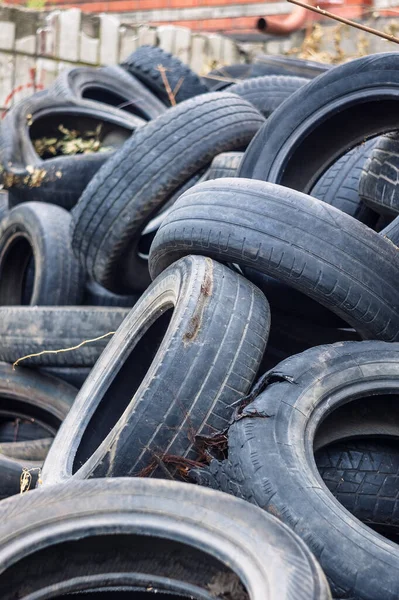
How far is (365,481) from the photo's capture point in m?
2.86

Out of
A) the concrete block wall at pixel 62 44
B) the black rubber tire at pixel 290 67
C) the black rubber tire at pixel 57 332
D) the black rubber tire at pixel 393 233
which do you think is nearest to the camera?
the black rubber tire at pixel 393 233

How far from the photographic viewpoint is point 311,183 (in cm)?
412

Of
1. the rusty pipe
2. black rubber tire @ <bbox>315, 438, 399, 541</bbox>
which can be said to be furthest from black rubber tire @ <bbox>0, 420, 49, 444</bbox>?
the rusty pipe

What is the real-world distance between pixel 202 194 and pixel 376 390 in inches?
39.2

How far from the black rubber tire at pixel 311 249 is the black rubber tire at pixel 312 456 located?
13cm

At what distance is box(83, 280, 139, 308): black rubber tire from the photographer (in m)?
4.80

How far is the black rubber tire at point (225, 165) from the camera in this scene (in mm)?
4273

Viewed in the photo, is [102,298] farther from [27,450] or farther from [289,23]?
[289,23]

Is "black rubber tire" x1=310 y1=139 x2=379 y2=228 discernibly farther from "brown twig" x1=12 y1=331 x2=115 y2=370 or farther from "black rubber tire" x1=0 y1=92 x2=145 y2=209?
"black rubber tire" x1=0 y1=92 x2=145 y2=209

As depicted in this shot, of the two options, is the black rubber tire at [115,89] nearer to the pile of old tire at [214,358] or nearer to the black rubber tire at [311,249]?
the pile of old tire at [214,358]

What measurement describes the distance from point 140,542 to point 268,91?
3.94 m

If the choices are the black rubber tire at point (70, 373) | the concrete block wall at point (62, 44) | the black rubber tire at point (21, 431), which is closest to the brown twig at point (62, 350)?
the black rubber tire at point (70, 373)

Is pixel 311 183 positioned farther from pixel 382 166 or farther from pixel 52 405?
pixel 52 405

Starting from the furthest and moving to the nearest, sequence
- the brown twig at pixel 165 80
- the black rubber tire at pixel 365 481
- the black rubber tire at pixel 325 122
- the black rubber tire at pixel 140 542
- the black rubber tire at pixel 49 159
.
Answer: the brown twig at pixel 165 80, the black rubber tire at pixel 49 159, the black rubber tire at pixel 325 122, the black rubber tire at pixel 365 481, the black rubber tire at pixel 140 542
